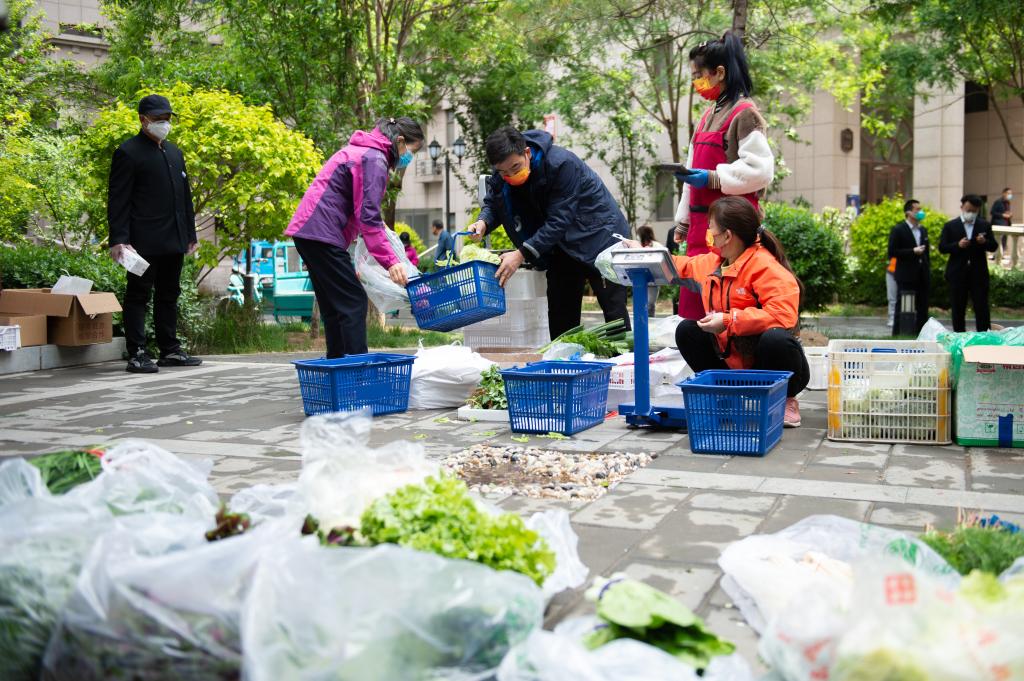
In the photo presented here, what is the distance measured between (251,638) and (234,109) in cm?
946

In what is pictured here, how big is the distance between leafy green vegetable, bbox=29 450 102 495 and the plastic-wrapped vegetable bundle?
0.32 ft

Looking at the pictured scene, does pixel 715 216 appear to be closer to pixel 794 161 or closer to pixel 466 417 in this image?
pixel 466 417

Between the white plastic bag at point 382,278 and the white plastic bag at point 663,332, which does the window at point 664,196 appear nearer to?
the white plastic bag at point 663,332

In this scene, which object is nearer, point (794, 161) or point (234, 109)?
point (234, 109)

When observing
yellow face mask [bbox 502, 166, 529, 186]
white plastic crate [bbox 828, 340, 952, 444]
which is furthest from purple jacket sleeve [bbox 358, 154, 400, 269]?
white plastic crate [bbox 828, 340, 952, 444]

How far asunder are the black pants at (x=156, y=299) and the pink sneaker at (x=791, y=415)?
18.7 feet

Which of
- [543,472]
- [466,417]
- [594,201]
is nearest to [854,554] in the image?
[543,472]

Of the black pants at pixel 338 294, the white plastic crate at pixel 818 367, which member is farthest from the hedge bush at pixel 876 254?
the black pants at pixel 338 294

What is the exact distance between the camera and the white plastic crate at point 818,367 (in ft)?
24.8

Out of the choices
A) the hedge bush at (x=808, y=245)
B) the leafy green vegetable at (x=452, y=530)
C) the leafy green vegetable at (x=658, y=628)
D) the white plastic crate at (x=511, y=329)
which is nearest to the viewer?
the leafy green vegetable at (x=658, y=628)

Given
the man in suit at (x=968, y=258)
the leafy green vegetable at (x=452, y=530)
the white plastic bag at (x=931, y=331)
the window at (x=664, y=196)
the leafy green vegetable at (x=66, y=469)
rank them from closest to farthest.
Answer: the leafy green vegetable at (x=452, y=530)
the leafy green vegetable at (x=66, y=469)
the white plastic bag at (x=931, y=331)
the man in suit at (x=968, y=258)
the window at (x=664, y=196)

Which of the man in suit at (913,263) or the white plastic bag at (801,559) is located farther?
the man in suit at (913,263)

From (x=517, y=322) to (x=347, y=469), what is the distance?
22.5ft

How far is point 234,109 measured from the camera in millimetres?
10758
